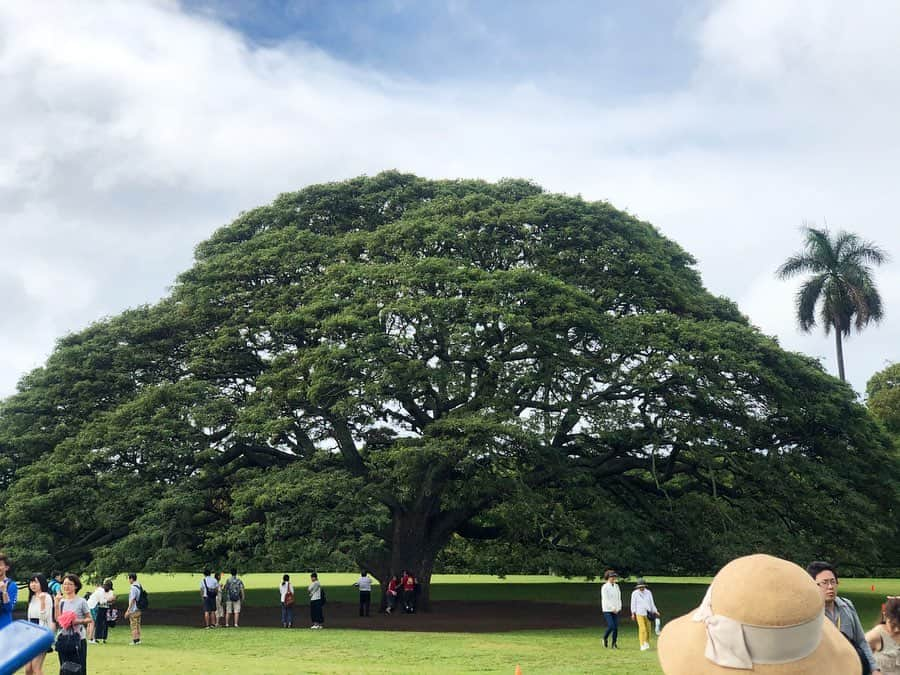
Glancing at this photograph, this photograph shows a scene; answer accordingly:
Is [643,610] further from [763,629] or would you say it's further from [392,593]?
[763,629]

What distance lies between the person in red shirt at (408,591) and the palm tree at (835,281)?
32912 mm

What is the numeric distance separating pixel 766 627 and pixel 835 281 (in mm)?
54819

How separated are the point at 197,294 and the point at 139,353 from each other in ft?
9.29

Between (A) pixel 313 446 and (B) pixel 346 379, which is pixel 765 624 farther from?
(A) pixel 313 446

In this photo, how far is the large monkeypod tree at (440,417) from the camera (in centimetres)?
2658

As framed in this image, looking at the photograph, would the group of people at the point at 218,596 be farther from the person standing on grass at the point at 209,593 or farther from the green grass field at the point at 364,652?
the green grass field at the point at 364,652

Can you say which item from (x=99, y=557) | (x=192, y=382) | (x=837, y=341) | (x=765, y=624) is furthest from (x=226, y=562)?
(x=837, y=341)

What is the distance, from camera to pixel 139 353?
105ft

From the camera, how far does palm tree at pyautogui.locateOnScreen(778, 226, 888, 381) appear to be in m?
53.1

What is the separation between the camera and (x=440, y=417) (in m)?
28.5

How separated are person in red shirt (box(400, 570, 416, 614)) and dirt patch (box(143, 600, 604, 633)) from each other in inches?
13.6

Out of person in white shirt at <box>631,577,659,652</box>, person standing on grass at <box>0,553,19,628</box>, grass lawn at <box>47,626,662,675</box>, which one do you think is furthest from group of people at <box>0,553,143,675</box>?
person in white shirt at <box>631,577,659,652</box>

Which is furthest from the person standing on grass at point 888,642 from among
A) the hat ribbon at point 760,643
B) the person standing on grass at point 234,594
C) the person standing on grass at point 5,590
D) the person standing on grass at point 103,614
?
the person standing on grass at point 234,594

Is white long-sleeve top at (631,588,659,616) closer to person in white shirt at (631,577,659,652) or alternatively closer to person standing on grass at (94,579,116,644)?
person in white shirt at (631,577,659,652)
